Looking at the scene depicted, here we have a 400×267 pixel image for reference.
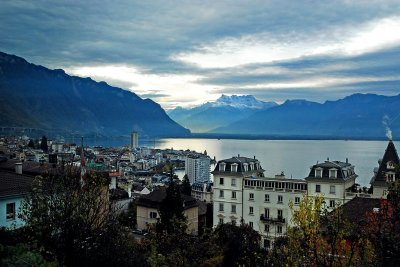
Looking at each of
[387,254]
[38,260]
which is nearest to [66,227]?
[38,260]

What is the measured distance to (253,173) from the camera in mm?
44188

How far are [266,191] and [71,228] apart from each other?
27.9 m

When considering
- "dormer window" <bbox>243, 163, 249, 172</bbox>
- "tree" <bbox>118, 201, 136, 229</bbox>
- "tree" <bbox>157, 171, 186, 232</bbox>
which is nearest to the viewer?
"tree" <bbox>157, 171, 186, 232</bbox>

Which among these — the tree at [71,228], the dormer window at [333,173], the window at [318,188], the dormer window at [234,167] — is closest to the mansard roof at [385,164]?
the dormer window at [333,173]

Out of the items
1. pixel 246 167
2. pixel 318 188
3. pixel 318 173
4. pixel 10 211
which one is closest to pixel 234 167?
pixel 246 167

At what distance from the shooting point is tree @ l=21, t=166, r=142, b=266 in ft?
47.4

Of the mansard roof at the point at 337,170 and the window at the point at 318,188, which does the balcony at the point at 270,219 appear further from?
the mansard roof at the point at 337,170

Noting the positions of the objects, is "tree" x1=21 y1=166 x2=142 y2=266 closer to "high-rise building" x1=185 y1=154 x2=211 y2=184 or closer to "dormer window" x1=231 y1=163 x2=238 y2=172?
"dormer window" x1=231 y1=163 x2=238 y2=172

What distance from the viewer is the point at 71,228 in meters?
15.7

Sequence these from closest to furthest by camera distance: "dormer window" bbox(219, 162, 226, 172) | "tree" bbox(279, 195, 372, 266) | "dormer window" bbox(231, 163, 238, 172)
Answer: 1. "tree" bbox(279, 195, 372, 266)
2. "dormer window" bbox(231, 163, 238, 172)
3. "dormer window" bbox(219, 162, 226, 172)

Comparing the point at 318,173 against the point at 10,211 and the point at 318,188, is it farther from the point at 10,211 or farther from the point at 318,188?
the point at 10,211

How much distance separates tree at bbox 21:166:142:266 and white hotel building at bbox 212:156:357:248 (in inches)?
996

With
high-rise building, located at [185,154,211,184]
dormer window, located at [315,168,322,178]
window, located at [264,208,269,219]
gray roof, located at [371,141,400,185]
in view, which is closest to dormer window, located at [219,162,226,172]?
window, located at [264,208,269,219]

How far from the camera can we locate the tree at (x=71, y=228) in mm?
14438
